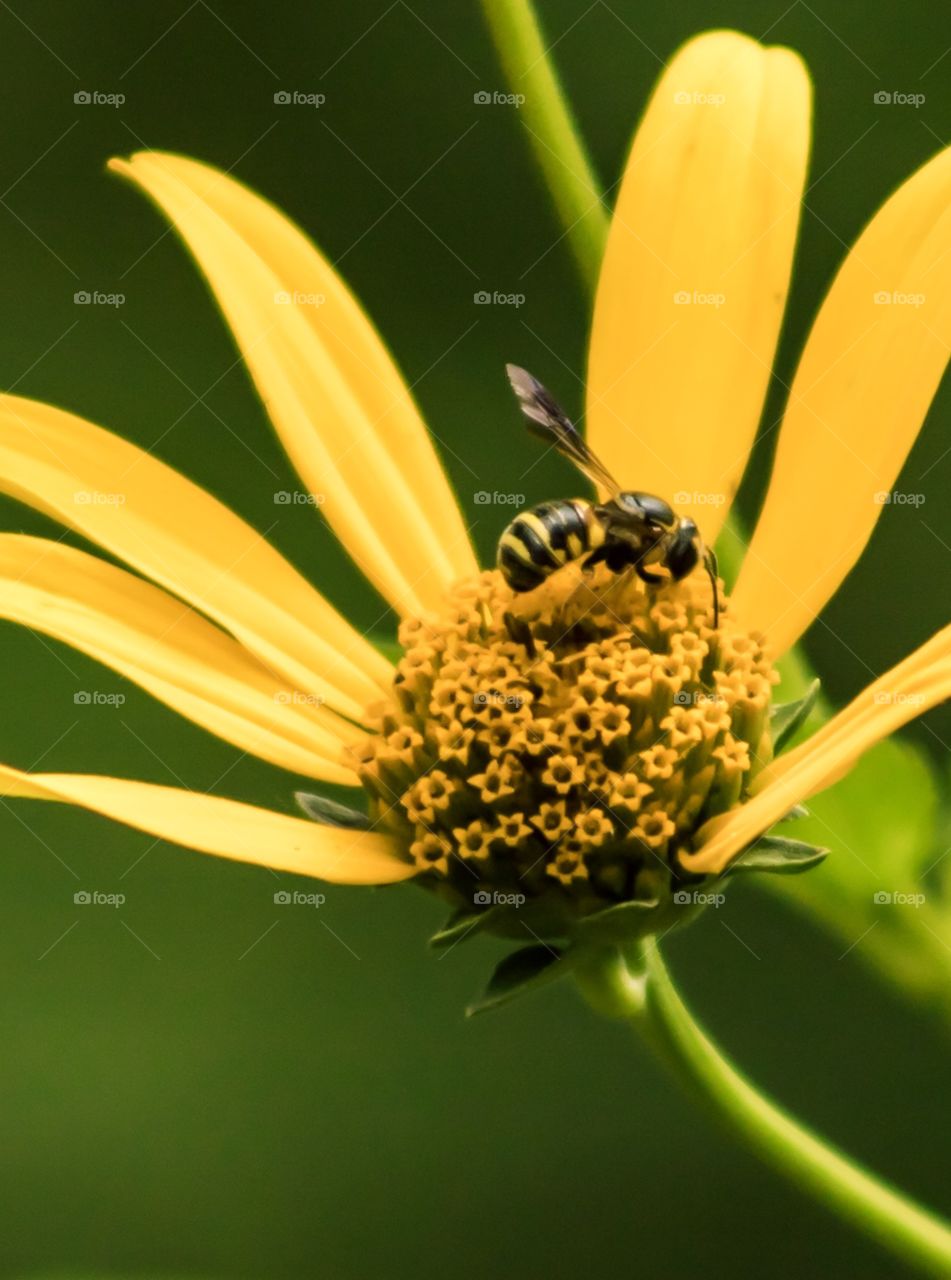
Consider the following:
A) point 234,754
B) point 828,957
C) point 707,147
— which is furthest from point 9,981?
point 707,147

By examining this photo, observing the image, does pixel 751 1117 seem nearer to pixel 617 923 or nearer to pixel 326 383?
pixel 617 923

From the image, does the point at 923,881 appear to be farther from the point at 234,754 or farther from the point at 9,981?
the point at 9,981

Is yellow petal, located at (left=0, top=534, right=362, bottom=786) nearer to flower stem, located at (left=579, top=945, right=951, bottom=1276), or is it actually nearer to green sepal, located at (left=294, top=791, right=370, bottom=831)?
green sepal, located at (left=294, top=791, right=370, bottom=831)

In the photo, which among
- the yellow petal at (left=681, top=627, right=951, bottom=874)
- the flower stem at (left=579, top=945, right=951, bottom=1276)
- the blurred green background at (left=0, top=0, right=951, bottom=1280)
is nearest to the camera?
the yellow petal at (left=681, top=627, right=951, bottom=874)

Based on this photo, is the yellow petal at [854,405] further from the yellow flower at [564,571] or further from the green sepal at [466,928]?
the green sepal at [466,928]

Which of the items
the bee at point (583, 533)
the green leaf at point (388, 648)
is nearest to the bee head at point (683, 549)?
the bee at point (583, 533)

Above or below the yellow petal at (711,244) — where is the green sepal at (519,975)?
below

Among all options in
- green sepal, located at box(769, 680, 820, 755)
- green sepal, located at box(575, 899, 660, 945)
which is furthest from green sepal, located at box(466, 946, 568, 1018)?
green sepal, located at box(769, 680, 820, 755)
